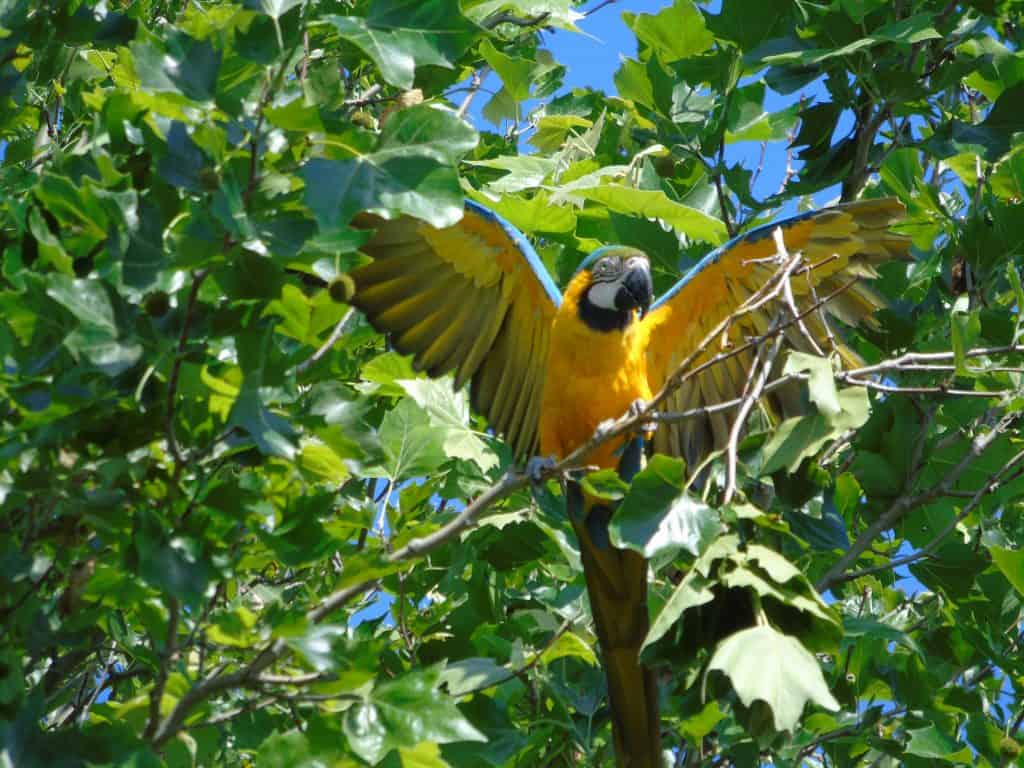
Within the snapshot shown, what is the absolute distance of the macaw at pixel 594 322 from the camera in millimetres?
3602

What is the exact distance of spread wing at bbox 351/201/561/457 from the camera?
3.82m

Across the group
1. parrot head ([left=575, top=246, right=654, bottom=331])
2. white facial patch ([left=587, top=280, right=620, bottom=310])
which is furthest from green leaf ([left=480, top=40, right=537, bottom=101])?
white facial patch ([left=587, top=280, right=620, bottom=310])

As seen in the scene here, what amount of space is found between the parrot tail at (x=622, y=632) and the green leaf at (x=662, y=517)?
3.37 feet

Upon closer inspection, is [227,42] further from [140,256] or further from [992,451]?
[992,451]

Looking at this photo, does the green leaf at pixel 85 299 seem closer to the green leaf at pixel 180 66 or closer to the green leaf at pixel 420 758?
the green leaf at pixel 180 66

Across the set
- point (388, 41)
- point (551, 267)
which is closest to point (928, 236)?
point (551, 267)

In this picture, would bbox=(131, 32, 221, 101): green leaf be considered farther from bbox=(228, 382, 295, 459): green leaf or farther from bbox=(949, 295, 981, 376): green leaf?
bbox=(949, 295, 981, 376): green leaf

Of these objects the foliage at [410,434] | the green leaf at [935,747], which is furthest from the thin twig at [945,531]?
the green leaf at [935,747]

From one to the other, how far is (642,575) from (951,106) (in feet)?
6.87

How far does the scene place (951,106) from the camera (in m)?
4.53

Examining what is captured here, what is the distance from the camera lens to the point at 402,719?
212 centimetres

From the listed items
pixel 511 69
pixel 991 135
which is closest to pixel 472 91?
pixel 511 69

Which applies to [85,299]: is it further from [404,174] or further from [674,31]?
[674,31]

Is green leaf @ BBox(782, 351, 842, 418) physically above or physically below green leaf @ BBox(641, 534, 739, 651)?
above
